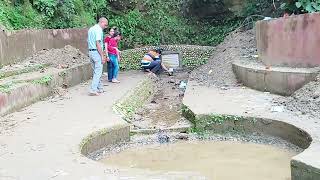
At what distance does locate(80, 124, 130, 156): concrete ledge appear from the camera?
22.8 feet

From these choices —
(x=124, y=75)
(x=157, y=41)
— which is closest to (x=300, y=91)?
(x=124, y=75)

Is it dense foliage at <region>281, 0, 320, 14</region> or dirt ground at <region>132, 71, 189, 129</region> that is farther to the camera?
dense foliage at <region>281, 0, 320, 14</region>

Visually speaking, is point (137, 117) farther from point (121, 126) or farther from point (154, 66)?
point (154, 66)

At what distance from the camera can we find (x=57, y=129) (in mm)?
7441

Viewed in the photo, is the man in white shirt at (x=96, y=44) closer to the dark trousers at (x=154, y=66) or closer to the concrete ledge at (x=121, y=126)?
the concrete ledge at (x=121, y=126)

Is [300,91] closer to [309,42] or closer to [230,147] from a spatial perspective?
[309,42]

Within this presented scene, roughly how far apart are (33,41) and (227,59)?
17.9 feet

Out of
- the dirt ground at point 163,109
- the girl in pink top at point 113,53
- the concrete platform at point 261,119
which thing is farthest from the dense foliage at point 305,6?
the girl in pink top at point 113,53

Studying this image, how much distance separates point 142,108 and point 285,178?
205 inches

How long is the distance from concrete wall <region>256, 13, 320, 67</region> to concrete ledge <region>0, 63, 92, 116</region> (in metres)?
5.01

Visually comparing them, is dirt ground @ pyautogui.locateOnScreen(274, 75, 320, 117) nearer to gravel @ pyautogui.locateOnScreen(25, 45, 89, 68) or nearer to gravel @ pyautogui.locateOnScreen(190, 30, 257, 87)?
gravel @ pyautogui.locateOnScreen(190, 30, 257, 87)

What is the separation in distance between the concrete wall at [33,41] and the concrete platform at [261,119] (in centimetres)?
429

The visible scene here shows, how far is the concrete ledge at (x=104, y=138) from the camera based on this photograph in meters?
6.94

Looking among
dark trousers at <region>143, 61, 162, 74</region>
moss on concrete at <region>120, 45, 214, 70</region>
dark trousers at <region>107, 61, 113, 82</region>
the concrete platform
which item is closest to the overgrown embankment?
Answer: moss on concrete at <region>120, 45, 214, 70</region>
